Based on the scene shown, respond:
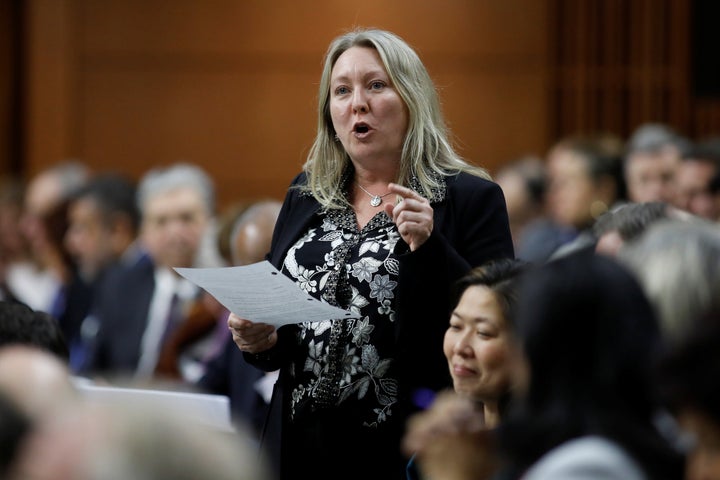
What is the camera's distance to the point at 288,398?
9.62 feet

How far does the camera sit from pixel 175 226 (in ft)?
18.7

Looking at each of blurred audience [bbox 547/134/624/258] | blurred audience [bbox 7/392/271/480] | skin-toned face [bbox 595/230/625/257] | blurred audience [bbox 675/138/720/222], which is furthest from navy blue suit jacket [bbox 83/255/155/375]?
blurred audience [bbox 7/392/271/480]

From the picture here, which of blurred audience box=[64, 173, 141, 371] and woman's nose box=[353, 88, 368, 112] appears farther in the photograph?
blurred audience box=[64, 173, 141, 371]

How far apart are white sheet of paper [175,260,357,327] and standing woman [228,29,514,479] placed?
11cm

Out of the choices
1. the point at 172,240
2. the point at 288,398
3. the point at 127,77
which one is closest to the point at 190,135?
the point at 127,77

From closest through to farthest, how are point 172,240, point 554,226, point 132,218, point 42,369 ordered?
point 42,369 < point 172,240 < point 554,226 < point 132,218

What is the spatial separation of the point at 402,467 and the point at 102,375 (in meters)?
2.76

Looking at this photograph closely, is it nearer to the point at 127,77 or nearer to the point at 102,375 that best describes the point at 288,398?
the point at 102,375

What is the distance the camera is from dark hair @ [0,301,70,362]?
107 inches

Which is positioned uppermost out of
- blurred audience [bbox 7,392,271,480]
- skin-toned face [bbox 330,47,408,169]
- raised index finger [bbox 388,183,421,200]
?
skin-toned face [bbox 330,47,408,169]

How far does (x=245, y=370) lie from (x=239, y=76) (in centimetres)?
502

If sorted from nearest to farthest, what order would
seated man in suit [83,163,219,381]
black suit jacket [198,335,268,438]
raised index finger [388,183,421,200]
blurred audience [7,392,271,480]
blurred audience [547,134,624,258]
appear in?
1. blurred audience [7,392,271,480]
2. raised index finger [388,183,421,200]
3. black suit jacket [198,335,268,438]
4. seated man in suit [83,163,219,381]
5. blurred audience [547,134,624,258]

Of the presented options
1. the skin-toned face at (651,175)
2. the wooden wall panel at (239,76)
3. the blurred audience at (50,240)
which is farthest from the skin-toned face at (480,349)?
the wooden wall panel at (239,76)

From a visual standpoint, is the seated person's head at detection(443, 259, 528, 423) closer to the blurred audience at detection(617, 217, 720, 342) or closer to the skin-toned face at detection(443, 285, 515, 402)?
the skin-toned face at detection(443, 285, 515, 402)
